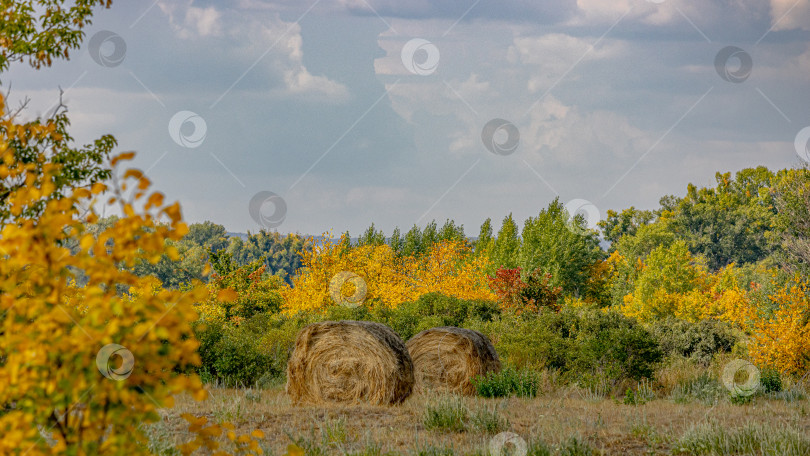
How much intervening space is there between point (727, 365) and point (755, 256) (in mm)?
47571

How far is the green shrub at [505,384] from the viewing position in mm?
A: 10141

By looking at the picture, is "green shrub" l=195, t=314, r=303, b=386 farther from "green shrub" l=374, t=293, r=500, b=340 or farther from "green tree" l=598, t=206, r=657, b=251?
"green tree" l=598, t=206, r=657, b=251

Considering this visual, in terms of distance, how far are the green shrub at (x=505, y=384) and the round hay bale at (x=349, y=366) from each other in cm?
A: 137

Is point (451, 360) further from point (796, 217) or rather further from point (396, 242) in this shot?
point (396, 242)

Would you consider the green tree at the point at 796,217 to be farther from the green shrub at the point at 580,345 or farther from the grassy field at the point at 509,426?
the grassy field at the point at 509,426

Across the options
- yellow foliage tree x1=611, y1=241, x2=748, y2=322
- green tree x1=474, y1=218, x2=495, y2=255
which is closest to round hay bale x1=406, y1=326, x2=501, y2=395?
yellow foliage tree x1=611, y1=241, x2=748, y2=322

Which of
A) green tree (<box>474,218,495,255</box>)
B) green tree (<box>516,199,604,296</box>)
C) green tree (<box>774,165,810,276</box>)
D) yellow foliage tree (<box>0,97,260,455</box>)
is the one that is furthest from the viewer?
green tree (<box>474,218,495,255</box>)

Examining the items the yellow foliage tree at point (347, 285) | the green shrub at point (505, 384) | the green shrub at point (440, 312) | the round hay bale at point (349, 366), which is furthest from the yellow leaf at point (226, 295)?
the yellow foliage tree at point (347, 285)

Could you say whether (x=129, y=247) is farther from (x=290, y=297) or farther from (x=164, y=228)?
(x=290, y=297)

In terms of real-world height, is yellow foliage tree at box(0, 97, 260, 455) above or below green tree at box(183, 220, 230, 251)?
below

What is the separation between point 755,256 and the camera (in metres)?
55.8

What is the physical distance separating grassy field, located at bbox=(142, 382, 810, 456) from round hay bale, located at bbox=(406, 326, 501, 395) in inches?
40.0

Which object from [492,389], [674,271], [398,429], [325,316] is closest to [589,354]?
[492,389]

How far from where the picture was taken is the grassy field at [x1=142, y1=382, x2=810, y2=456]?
6191mm
